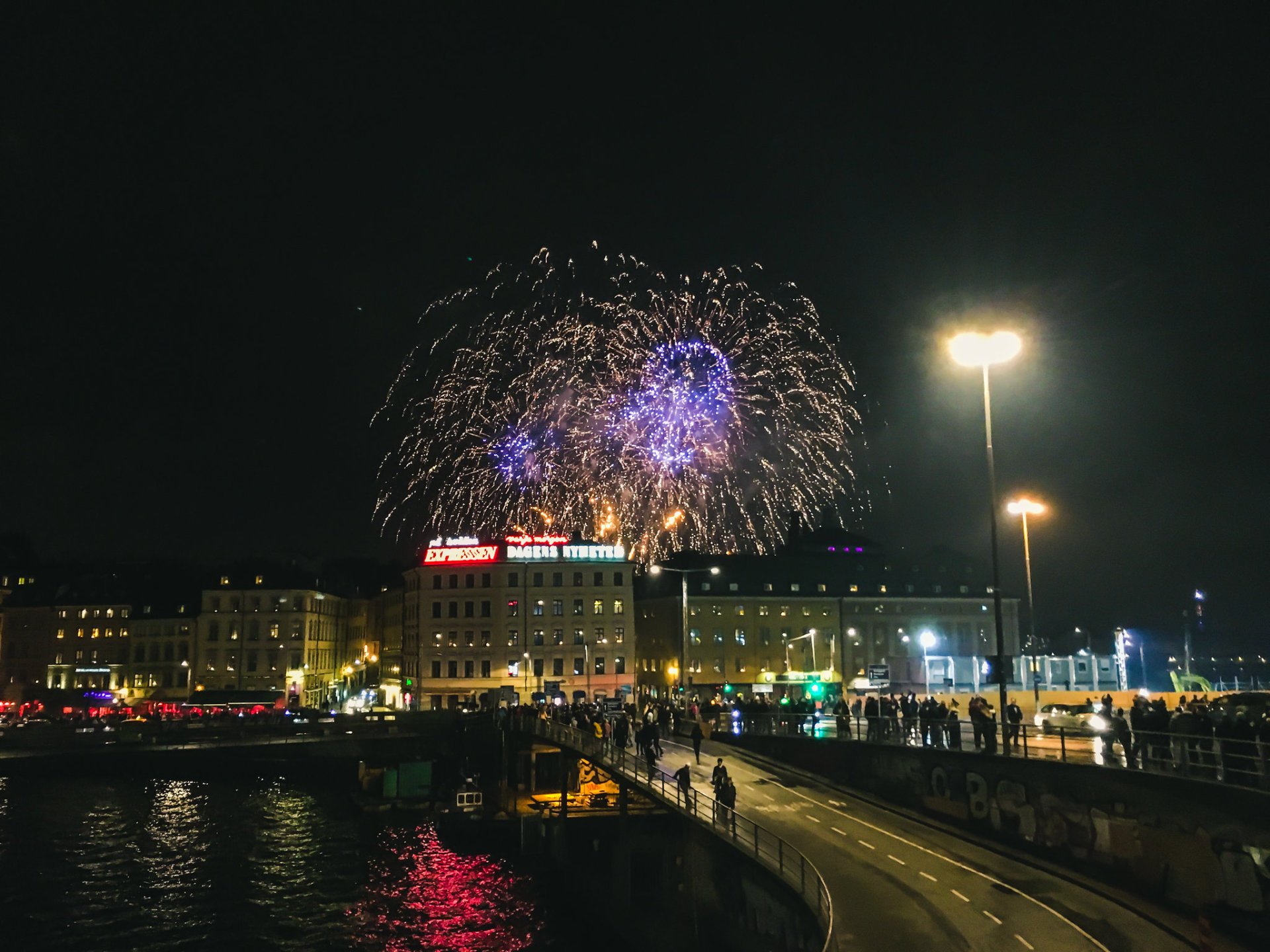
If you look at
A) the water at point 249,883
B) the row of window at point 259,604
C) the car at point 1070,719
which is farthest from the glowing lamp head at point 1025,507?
the row of window at point 259,604

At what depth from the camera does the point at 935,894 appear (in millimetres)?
21391

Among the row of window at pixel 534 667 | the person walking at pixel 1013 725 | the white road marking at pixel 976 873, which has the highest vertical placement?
the person walking at pixel 1013 725

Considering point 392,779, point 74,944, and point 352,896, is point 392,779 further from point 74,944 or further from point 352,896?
point 74,944

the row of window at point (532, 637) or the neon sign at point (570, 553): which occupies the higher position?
the neon sign at point (570, 553)

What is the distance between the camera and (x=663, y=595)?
11438 cm

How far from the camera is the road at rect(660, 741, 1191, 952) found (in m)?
18.4

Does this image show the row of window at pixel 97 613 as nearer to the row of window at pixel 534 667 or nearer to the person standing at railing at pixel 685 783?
the row of window at pixel 534 667

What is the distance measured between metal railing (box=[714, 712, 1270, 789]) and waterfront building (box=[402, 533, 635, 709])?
57.5 m

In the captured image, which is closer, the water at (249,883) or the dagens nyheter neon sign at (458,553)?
the water at (249,883)

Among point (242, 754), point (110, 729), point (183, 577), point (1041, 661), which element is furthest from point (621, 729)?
point (183, 577)

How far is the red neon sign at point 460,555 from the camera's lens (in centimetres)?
9812

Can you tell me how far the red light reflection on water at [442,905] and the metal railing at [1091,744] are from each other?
42.4 ft

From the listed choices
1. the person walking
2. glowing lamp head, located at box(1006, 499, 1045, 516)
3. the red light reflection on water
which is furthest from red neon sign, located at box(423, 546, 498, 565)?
the person walking

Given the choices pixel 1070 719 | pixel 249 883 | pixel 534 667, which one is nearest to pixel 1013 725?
pixel 1070 719
